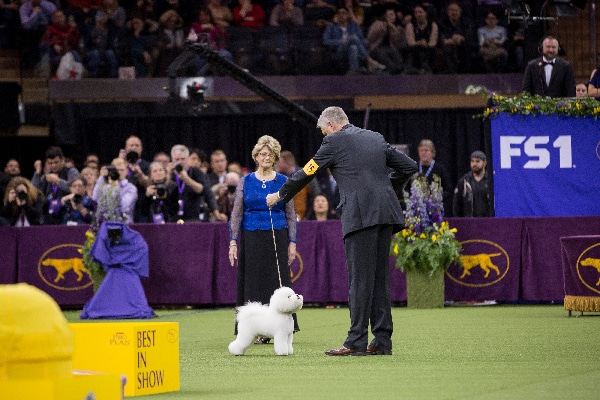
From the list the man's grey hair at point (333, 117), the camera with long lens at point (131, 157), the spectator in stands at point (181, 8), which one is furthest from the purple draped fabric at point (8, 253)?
the man's grey hair at point (333, 117)

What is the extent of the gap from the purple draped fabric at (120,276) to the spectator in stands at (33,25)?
25.5 feet

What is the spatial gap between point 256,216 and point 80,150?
36.9 ft

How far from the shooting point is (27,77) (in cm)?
2152

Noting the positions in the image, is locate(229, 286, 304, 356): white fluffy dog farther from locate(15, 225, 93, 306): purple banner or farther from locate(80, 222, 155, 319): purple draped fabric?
locate(15, 225, 93, 306): purple banner

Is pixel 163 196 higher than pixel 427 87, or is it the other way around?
pixel 427 87

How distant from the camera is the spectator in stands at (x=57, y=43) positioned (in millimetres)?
21312

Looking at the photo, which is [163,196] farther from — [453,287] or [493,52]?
[493,52]

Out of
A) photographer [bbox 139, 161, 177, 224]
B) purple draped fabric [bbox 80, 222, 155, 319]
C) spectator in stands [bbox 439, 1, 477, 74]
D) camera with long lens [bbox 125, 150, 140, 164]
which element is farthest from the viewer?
spectator in stands [bbox 439, 1, 477, 74]

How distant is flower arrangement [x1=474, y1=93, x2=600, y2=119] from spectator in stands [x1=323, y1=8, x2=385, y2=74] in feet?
21.1

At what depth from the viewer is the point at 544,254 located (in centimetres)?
1512

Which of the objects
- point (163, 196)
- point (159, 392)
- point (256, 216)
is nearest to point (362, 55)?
point (163, 196)

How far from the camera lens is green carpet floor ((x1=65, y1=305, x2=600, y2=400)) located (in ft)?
21.5

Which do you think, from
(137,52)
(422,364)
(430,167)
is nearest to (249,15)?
(137,52)

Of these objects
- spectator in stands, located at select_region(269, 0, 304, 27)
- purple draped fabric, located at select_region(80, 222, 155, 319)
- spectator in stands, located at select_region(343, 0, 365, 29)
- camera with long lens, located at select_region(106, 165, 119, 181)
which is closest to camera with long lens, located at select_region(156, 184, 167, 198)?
camera with long lens, located at select_region(106, 165, 119, 181)
